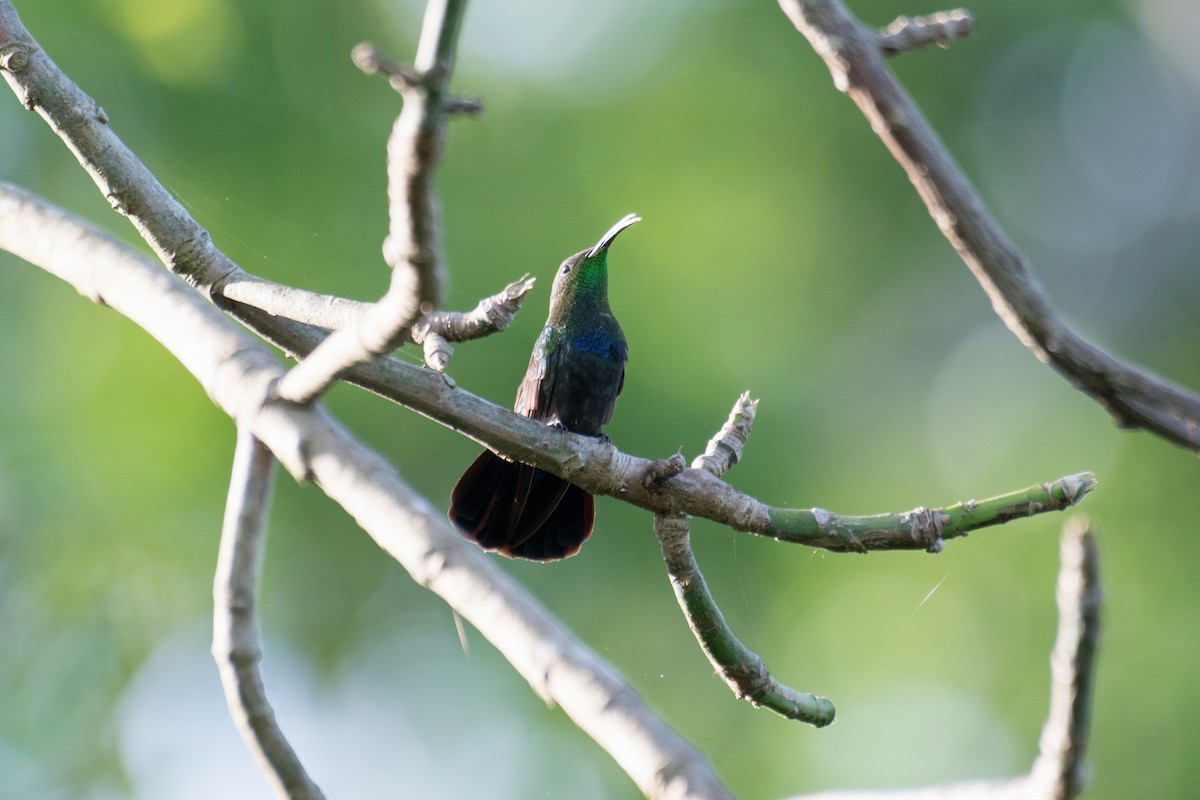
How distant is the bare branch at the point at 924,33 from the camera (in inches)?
73.6

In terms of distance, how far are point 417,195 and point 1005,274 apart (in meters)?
0.84

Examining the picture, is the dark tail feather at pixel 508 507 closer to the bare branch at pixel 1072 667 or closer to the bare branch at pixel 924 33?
the bare branch at pixel 924 33

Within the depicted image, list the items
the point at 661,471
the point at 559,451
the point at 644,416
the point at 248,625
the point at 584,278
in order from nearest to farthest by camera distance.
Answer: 1. the point at 248,625
2. the point at 559,451
3. the point at 661,471
4. the point at 584,278
5. the point at 644,416

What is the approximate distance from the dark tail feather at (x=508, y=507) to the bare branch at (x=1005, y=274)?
9.34 ft

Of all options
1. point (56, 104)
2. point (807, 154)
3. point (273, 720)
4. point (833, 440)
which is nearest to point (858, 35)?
point (273, 720)

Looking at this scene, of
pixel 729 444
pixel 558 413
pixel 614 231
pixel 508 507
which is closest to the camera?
pixel 729 444

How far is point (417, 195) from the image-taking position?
1.45 metres

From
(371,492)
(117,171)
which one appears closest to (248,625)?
(371,492)

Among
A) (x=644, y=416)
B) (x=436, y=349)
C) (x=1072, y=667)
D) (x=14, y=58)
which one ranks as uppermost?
(x=14, y=58)

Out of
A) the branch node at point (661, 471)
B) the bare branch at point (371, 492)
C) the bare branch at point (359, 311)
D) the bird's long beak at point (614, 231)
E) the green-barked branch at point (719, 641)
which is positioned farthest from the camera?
the bird's long beak at point (614, 231)

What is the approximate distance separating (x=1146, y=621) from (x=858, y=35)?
9.02m

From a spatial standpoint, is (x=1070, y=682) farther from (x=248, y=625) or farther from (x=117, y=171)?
(x=117, y=171)

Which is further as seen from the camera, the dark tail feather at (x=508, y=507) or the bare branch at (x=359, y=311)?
the dark tail feather at (x=508, y=507)

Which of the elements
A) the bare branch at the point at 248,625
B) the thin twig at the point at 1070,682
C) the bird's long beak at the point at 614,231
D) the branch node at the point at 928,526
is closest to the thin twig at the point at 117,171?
the bare branch at the point at 248,625
